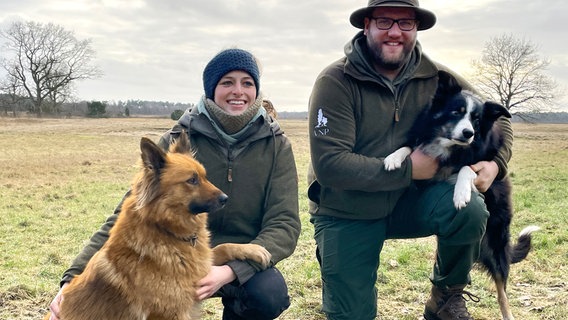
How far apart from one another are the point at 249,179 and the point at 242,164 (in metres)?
0.12

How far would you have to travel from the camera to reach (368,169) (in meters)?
3.67

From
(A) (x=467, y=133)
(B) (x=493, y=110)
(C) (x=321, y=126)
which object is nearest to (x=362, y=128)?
(C) (x=321, y=126)

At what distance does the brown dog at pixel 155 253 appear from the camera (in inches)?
114

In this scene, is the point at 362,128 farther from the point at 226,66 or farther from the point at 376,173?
the point at 226,66

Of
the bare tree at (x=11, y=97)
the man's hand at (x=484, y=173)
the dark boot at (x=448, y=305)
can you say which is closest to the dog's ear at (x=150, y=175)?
the man's hand at (x=484, y=173)

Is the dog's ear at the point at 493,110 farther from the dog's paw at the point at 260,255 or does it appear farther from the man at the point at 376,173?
the dog's paw at the point at 260,255

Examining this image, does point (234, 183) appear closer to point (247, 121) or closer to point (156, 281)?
point (247, 121)

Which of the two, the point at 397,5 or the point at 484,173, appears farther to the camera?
the point at 484,173

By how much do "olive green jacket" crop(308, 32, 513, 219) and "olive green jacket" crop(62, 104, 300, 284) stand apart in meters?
0.38

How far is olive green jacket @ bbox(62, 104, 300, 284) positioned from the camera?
11.6 feet

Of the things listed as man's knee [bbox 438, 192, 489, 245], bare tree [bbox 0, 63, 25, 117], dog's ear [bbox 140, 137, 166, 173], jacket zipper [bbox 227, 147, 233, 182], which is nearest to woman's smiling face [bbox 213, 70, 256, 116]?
jacket zipper [bbox 227, 147, 233, 182]

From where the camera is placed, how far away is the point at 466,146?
12.7 feet

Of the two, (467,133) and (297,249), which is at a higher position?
(467,133)

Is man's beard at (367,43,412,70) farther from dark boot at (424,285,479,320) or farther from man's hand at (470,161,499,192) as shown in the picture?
dark boot at (424,285,479,320)
